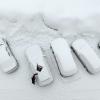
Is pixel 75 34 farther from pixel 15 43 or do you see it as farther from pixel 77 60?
pixel 15 43

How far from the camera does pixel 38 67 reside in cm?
479

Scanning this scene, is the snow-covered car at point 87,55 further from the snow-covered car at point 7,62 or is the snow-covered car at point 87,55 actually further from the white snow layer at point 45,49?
the snow-covered car at point 7,62

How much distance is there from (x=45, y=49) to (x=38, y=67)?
0.66 metres

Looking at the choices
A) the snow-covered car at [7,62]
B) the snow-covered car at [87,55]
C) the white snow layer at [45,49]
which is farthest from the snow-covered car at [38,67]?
the snow-covered car at [87,55]

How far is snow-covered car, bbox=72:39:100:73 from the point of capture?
480 cm

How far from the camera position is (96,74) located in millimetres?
4945

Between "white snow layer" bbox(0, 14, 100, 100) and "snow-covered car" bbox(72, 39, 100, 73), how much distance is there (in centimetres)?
19

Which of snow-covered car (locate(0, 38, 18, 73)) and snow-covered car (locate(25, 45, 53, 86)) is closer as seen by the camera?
snow-covered car (locate(25, 45, 53, 86))

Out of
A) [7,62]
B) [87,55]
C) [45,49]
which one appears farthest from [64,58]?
[7,62]

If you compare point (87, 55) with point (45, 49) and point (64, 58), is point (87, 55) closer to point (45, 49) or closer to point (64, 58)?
point (64, 58)

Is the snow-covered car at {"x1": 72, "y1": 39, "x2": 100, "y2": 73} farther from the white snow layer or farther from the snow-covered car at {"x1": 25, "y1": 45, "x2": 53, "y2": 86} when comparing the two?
the snow-covered car at {"x1": 25, "y1": 45, "x2": 53, "y2": 86}

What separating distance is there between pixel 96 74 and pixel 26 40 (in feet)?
6.33

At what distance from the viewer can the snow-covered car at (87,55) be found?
15.8ft

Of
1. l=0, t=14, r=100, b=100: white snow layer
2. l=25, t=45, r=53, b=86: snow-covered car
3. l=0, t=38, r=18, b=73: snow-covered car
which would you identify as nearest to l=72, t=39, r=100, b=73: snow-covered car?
l=0, t=14, r=100, b=100: white snow layer
